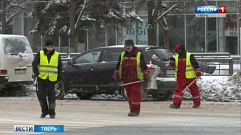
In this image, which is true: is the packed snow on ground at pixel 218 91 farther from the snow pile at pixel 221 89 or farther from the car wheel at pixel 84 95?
the car wheel at pixel 84 95

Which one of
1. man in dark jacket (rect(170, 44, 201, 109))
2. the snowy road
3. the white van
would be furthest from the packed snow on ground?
man in dark jacket (rect(170, 44, 201, 109))

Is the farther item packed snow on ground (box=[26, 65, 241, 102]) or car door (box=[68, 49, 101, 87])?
packed snow on ground (box=[26, 65, 241, 102])

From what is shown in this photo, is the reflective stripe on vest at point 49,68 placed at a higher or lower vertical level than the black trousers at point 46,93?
higher

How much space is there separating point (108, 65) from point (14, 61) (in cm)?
352

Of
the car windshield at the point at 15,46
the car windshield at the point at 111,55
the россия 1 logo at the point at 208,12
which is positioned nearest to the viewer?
the car windshield at the point at 111,55

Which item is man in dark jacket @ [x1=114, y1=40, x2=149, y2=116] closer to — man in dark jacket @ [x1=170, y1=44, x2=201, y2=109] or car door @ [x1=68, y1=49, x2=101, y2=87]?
man in dark jacket @ [x1=170, y1=44, x2=201, y2=109]

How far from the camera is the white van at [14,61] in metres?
20.2

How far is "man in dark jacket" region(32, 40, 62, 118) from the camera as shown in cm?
1374

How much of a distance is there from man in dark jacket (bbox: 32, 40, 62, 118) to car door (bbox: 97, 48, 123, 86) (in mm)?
4936

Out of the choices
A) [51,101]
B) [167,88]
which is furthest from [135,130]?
[167,88]

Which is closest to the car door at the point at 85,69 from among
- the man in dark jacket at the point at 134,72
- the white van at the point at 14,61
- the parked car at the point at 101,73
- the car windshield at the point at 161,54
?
the parked car at the point at 101,73

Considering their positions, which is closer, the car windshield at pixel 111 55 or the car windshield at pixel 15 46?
the car windshield at pixel 111 55

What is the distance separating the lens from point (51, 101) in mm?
13773

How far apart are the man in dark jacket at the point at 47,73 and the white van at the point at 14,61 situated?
21.7 ft
